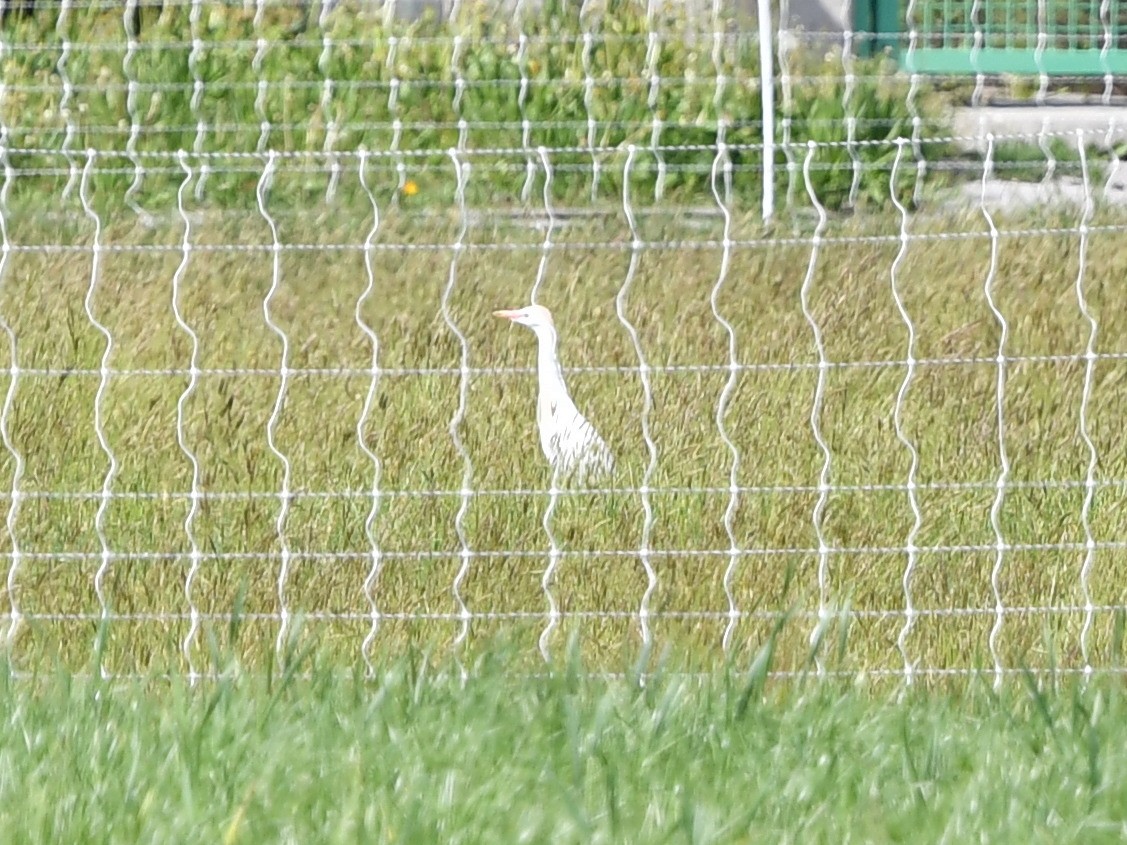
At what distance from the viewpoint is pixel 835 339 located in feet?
16.3

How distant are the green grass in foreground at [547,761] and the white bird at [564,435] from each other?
84cm

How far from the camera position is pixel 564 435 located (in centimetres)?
395

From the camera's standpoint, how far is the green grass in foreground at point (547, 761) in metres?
2.49

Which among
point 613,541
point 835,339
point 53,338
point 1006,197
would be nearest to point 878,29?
point 1006,197

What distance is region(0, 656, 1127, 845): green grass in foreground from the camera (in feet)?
8.18

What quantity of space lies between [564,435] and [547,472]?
0.14m

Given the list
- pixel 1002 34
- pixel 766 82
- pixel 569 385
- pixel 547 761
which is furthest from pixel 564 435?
pixel 1002 34

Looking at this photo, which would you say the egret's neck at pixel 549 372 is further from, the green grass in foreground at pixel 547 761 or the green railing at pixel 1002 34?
the green railing at pixel 1002 34

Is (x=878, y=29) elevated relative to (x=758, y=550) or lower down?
elevated

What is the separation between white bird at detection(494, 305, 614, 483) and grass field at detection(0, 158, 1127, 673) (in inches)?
3.4

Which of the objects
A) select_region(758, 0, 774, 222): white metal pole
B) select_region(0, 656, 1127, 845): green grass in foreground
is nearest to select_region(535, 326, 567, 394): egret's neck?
select_region(0, 656, 1127, 845): green grass in foreground

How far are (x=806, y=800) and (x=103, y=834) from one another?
3.00ft

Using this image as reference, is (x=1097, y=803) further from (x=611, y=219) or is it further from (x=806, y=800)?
(x=611, y=219)

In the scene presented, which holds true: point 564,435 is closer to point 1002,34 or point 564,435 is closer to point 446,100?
point 446,100
